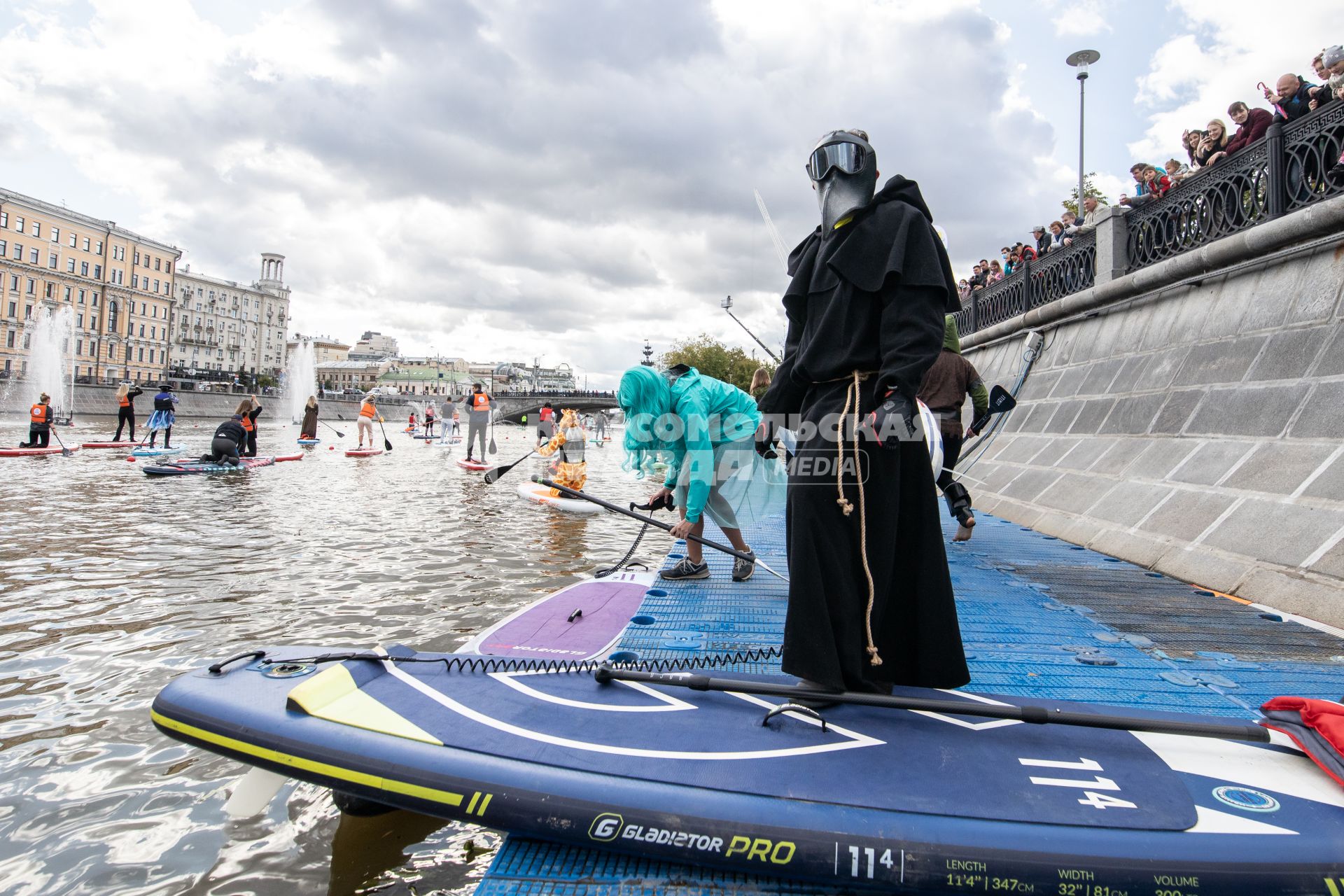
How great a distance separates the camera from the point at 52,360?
185ft

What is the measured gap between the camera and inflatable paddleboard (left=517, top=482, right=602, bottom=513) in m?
11.5

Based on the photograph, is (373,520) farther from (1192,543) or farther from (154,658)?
(1192,543)

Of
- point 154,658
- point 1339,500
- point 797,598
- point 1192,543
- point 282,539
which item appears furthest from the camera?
point 282,539

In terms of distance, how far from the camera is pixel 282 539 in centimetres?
795

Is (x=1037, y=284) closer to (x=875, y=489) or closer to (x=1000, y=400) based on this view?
(x=1000, y=400)

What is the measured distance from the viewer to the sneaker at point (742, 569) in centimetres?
550

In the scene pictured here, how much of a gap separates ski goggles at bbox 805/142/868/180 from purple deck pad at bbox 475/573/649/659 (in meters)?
2.61

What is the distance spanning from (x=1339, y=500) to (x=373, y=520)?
9.83 m

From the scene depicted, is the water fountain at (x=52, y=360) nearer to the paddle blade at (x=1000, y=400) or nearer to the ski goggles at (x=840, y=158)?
the paddle blade at (x=1000, y=400)

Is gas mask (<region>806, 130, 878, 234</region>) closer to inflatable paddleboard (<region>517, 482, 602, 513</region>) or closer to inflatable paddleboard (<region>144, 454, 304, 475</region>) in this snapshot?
inflatable paddleboard (<region>517, 482, 602, 513</region>)

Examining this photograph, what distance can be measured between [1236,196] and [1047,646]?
699 cm

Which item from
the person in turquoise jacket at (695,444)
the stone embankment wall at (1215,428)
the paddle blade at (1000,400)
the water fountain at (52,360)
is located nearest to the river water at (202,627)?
the person in turquoise jacket at (695,444)

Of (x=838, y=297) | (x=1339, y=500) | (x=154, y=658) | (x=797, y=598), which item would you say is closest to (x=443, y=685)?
(x=797, y=598)

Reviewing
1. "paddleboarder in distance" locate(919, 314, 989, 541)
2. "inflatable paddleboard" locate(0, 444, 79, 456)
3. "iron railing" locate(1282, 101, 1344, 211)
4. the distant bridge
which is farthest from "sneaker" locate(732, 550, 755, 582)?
the distant bridge
